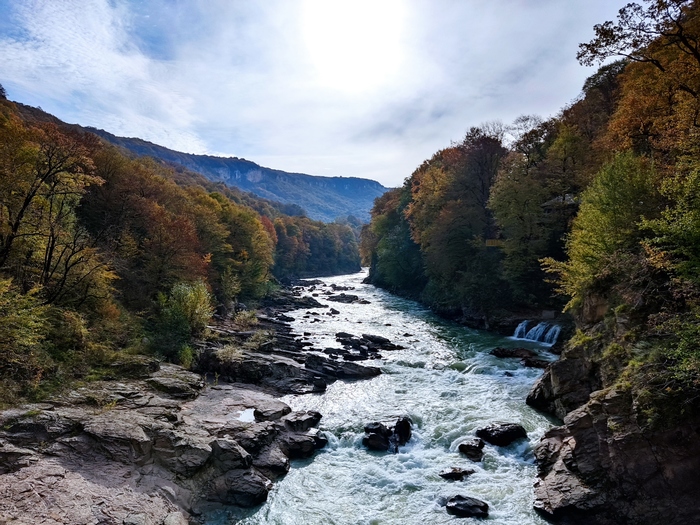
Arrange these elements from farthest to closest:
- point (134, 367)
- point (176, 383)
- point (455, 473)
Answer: point (176, 383) → point (134, 367) → point (455, 473)

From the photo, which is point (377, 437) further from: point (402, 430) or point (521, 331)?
point (521, 331)

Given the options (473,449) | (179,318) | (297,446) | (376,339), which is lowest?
(297,446)

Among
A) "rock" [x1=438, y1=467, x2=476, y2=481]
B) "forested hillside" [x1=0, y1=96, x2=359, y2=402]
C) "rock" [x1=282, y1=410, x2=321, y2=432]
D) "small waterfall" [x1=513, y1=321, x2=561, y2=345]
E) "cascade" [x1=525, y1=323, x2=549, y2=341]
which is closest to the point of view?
"rock" [x1=438, y1=467, x2=476, y2=481]

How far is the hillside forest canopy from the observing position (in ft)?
32.2

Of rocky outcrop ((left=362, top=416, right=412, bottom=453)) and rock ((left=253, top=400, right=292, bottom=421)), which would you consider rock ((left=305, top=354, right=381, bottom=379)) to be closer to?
rock ((left=253, top=400, right=292, bottom=421))

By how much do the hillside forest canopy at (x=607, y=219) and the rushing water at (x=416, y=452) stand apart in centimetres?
410

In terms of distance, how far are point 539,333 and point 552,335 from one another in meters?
1.22

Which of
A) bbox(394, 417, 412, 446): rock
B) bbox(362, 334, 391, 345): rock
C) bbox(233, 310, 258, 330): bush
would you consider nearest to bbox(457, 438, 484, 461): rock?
bbox(394, 417, 412, 446): rock

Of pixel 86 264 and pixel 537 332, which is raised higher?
pixel 86 264

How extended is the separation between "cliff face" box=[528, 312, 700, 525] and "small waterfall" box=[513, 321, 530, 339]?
58.4 feet

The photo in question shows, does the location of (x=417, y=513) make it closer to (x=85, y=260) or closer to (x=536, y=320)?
(x=85, y=260)

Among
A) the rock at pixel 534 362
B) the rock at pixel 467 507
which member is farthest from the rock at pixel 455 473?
the rock at pixel 534 362

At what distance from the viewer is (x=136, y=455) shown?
34.1 ft

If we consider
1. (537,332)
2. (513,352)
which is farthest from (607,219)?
(537,332)
